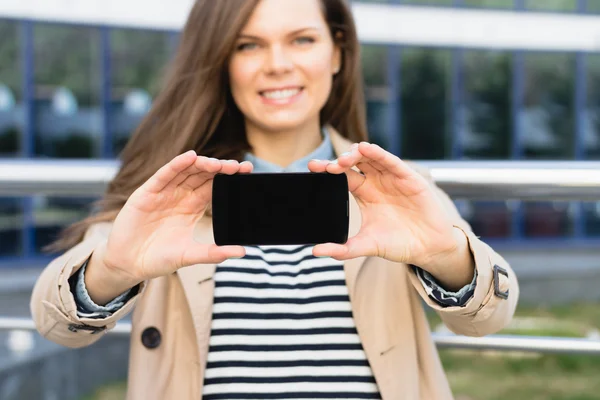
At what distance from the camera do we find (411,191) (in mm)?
1559

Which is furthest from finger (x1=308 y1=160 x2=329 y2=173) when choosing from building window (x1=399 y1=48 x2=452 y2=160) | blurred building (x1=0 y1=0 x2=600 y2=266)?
building window (x1=399 y1=48 x2=452 y2=160)

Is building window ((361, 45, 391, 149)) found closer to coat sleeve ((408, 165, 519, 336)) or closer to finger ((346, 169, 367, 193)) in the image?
coat sleeve ((408, 165, 519, 336))

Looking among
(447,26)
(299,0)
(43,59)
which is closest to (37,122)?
(43,59)

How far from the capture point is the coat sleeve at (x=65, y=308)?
→ 1650mm

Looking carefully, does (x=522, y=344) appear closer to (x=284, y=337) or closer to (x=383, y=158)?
(x=284, y=337)

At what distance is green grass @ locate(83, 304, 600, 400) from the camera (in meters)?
6.12

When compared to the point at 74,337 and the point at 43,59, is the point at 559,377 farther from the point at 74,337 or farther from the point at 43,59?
the point at 43,59

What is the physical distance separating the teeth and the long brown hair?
170mm

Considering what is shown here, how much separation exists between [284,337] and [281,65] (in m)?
0.78

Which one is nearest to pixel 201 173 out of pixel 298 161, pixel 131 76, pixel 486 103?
pixel 298 161

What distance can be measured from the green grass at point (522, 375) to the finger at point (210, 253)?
4494mm

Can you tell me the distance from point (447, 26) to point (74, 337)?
1060cm

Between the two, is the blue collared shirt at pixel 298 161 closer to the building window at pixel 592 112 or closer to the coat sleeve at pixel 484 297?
the coat sleeve at pixel 484 297

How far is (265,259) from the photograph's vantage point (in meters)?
2.00
